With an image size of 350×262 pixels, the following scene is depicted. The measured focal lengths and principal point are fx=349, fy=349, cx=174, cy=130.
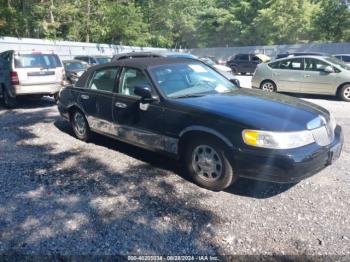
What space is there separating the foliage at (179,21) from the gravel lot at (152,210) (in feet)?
77.0

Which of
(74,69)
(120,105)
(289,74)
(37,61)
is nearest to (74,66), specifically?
(74,69)

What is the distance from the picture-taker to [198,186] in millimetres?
4445

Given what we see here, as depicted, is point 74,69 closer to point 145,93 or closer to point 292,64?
point 292,64

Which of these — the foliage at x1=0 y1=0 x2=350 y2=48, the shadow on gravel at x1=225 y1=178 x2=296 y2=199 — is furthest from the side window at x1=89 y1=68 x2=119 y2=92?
the foliage at x1=0 y1=0 x2=350 y2=48

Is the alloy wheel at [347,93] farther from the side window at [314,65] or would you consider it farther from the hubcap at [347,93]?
the side window at [314,65]

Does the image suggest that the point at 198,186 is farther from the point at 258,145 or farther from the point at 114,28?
the point at 114,28

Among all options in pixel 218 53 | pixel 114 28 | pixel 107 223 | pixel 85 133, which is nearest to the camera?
pixel 107 223

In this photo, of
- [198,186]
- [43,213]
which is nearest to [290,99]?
[198,186]

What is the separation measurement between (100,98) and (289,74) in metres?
8.23

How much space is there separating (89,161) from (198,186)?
1945mm

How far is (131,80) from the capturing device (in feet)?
17.3

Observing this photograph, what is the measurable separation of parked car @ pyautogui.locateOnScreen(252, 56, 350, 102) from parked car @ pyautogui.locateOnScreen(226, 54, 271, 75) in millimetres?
11942

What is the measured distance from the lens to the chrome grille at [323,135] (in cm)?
395

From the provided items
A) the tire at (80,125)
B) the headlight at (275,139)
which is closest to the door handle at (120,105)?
the tire at (80,125)
